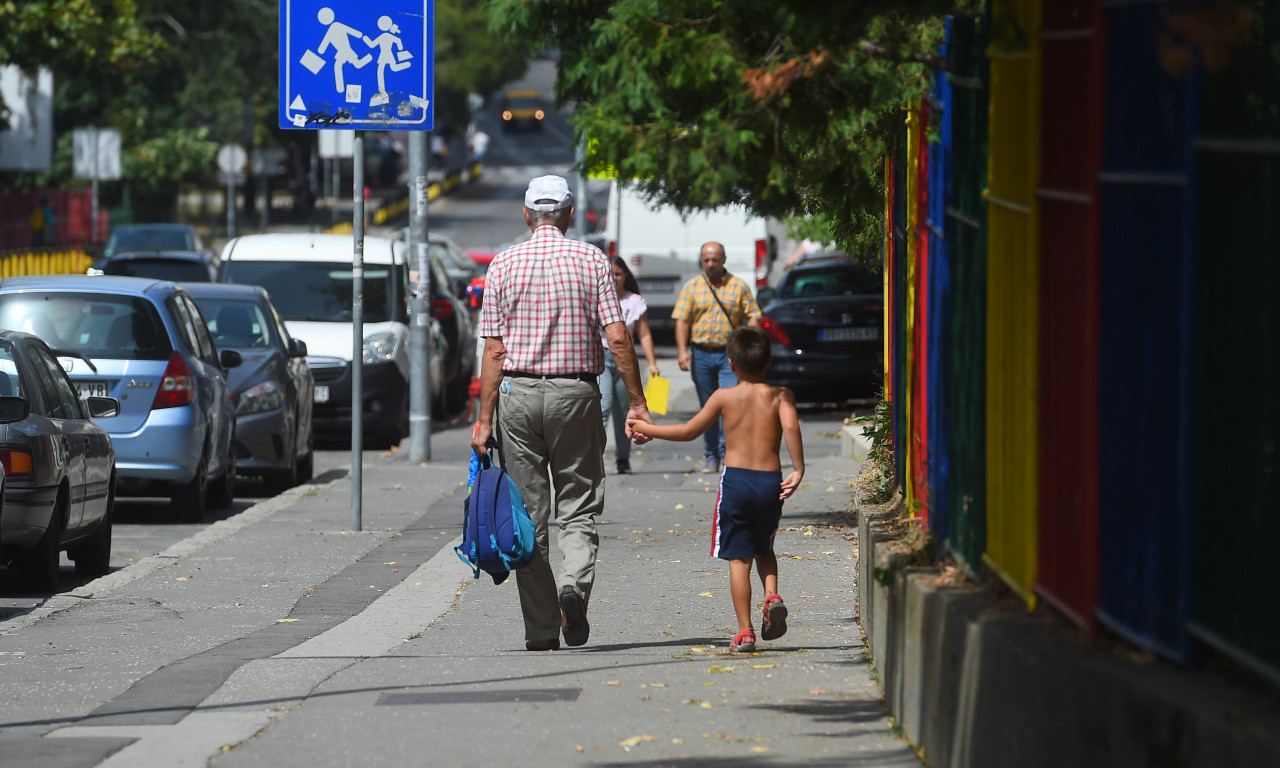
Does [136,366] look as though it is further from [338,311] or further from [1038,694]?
[1038,694]

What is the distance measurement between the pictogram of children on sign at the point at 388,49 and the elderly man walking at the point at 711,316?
301 centimetres

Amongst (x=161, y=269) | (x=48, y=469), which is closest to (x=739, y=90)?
(x=48, y=469)

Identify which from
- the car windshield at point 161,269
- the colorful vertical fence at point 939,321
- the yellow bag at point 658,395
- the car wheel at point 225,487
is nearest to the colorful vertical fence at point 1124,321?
the colorful vertical fence at point 939,321

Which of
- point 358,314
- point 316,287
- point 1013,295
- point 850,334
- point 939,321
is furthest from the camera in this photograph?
point 850,334

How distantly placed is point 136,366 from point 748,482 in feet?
20.8

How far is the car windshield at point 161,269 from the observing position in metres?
22.4

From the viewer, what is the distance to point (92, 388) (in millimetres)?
12172

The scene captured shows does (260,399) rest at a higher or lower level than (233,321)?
lower

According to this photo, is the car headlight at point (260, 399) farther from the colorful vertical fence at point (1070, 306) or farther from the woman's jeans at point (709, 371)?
the colorful vertical fence at point (1070, 306)

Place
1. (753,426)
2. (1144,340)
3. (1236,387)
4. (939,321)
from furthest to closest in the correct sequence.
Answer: (753,426), (939,321), (1144,340), (1236,387)

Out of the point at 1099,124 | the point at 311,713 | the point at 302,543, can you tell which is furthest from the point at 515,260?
the point at 302,543

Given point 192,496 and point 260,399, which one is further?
point 260,399

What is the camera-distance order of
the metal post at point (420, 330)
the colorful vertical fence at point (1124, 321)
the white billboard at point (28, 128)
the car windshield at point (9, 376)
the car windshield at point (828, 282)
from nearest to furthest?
the colorful vertical fence at point (1124, 321) < the car windshield at point (9, 376) < the metal post at point (420, 330) < the car windshield at point (828, 282) < the white billboard at point (28, 128)

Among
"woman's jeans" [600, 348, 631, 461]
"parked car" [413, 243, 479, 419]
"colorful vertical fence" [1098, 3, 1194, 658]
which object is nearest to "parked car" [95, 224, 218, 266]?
"parked car" [413, 243, 479, 419]
